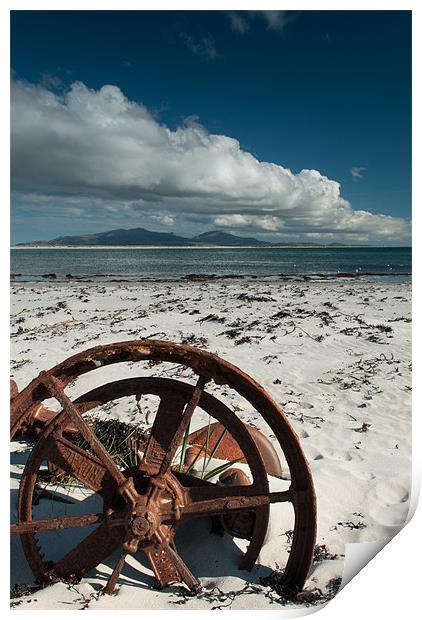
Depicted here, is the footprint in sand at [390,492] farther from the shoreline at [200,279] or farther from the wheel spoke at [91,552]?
the shoreline at [200,279]

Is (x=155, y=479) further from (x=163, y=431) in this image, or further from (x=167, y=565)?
(x=167, y=565)

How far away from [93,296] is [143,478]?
16.2 metres

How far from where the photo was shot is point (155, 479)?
274 cm

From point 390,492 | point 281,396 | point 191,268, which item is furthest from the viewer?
point 191,268

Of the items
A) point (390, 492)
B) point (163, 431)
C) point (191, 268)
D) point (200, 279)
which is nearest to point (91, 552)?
point (163, 431)

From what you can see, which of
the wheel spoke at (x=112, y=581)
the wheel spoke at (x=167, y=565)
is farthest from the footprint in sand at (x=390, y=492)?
the wheel spoke at (x=112, y=581)

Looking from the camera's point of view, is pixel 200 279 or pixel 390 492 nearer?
pixel 390 492

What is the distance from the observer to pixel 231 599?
8.82 feet

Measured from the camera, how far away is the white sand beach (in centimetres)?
287

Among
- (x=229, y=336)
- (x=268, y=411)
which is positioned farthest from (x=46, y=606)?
(x=229, y=336)

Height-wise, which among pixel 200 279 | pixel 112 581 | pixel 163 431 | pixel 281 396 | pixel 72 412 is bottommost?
pixel 112 581

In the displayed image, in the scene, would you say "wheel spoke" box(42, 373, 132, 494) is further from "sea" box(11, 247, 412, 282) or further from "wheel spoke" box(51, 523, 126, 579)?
"sea" box(11, 247, 412, 282)

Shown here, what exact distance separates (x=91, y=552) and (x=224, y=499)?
35.9 inches

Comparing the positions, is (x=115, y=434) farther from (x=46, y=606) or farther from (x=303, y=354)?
(x=303, y=354)
